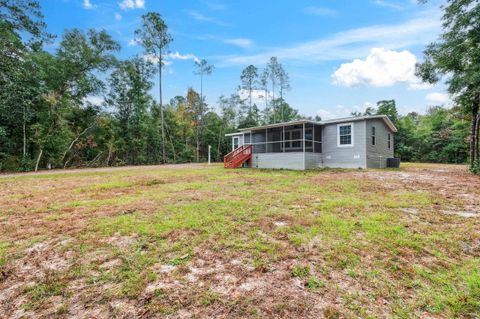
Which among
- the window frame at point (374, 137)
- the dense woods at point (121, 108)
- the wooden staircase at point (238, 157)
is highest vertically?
the dense woods at point (121, 108)

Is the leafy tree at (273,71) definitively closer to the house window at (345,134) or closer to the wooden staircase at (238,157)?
the wooden staircase at (238,157)

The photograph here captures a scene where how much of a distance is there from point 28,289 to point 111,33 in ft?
76.9

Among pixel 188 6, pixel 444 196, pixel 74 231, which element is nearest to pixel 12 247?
pixel 74 231

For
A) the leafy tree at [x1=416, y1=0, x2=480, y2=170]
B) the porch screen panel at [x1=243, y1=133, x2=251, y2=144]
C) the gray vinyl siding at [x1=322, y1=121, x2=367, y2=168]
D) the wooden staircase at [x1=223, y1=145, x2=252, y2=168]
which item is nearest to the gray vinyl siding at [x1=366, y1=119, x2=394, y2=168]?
the gray vinyl siding at [x1=322, y1=121, x2=367, y2=168]

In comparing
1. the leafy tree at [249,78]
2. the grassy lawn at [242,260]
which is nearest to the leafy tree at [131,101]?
the leafy tree at [249,78]

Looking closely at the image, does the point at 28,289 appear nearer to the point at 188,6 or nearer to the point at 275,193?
the point at 275,193

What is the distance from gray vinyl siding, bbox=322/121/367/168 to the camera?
1295 centimetres

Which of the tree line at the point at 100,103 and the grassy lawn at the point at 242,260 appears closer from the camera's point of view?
the grassy lawn at the point at 242,260

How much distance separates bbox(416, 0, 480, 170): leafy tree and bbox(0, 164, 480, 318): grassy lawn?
911cm

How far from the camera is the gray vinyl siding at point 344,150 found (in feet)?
42.5

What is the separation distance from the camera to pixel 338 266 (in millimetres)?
2424

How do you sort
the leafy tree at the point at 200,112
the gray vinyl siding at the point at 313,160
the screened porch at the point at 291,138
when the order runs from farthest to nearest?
1. the leafy tree at the point at 200,112
2. the screened porch at the point at 291,138
3. the gray vinyl siding at the point at 313,160

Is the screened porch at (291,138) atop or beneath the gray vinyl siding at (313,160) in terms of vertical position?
atop

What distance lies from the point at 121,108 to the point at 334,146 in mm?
19845
